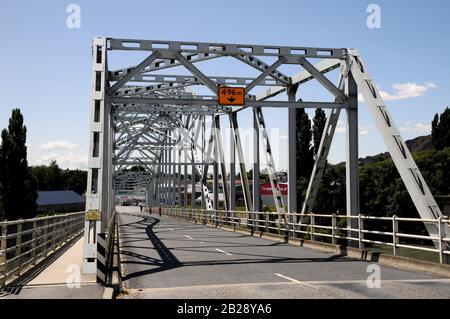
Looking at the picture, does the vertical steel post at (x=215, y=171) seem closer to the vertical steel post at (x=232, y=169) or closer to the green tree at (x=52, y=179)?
the vertical steel post at (x=232, y=169)

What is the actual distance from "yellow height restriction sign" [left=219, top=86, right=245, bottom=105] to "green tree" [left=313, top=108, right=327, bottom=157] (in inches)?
1376

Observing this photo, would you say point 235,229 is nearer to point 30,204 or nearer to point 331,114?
point 331,114

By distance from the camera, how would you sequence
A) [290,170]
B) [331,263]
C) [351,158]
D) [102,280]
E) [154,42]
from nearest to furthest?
[102,280], [331,263], [154,42], [351,158], [290,170]

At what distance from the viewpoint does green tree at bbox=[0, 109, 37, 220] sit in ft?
181

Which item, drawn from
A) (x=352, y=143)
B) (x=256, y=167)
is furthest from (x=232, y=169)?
(x=352, y=143)

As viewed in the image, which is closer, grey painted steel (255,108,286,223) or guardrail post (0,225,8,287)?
guardrail post (0,225,8,287)

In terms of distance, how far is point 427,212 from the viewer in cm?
1578

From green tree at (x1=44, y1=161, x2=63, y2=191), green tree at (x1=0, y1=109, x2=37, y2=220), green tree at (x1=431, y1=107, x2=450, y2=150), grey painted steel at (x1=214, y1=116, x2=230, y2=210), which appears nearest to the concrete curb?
grey painted steel at (x1=214, y1=116, x2=230, y2=210)

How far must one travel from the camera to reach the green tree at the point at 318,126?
54188mm

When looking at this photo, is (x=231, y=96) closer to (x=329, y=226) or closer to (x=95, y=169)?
(x=95, y=169)

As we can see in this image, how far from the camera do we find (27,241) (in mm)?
14281

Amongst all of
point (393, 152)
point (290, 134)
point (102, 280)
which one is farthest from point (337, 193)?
point (102, 280)

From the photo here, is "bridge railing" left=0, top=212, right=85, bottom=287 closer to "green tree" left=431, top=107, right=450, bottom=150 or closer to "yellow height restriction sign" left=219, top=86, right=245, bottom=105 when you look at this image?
"yellow height restriction sign" left=219, top=86, right=245, bottom=105
